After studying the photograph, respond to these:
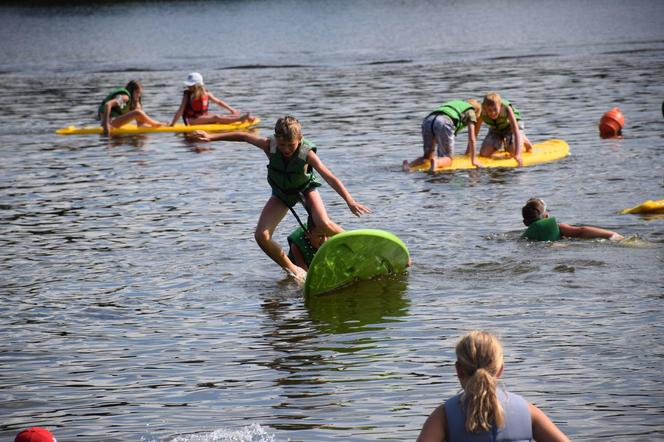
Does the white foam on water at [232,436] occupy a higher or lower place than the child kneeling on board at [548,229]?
lower

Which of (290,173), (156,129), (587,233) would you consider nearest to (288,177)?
(290,173)

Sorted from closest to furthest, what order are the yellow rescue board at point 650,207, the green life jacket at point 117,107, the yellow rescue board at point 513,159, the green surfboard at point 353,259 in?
1. the green surfboard at point 353,259
2. the yellow rescue board at point 650,207
3. the yellow rescue board at point 513,159
4. the green life jacket at point 117,107

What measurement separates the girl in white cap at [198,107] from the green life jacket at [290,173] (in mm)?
11451

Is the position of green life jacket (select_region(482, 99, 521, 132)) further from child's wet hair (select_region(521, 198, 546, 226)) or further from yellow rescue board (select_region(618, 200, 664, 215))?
child's wet hair (select_region(521, 198, 546, 226))

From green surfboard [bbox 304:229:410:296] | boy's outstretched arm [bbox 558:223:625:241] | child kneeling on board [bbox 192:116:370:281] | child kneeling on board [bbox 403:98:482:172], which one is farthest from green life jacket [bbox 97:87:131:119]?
green surfboard [bbox 304:229:410:296]

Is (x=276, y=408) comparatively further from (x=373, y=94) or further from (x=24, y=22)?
(x=24, y=22)

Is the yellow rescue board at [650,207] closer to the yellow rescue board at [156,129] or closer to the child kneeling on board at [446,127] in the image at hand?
the child kneeling on board at [446,127]

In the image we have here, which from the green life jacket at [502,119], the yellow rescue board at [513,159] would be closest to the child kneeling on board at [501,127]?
the green life jacket at [502,119]

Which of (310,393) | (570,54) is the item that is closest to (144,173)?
(310,393)

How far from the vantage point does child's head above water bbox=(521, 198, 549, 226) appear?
39.1 feet

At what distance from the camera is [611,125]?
20031 millimetres

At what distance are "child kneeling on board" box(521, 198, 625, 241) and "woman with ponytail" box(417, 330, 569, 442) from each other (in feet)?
23.4

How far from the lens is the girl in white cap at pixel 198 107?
72.6 ft

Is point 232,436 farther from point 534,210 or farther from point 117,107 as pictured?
point 117,107
